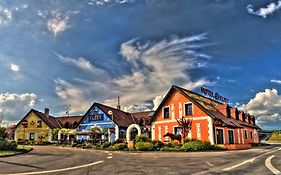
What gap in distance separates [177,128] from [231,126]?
23.4 feet

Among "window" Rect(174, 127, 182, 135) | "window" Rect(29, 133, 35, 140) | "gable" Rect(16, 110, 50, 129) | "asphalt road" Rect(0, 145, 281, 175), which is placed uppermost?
"gable" Rect(16, 110, 50, 129)

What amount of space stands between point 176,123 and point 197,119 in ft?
10.1

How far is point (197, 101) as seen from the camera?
1427 inches

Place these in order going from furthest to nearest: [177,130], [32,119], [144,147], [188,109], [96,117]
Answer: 1. [32,119]
2. [96,117]
3. [177,130]
4. [188,109]
5. [144,147]

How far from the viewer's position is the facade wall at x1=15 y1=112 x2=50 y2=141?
2319 inches

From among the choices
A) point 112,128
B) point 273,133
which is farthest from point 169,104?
point 273,133

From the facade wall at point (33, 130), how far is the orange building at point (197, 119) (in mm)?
29638

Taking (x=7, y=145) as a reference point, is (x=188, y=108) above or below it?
above

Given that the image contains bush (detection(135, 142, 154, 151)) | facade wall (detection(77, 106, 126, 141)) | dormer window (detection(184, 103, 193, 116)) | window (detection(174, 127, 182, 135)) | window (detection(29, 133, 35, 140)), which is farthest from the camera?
window (detection(29, 133, 35, 140))

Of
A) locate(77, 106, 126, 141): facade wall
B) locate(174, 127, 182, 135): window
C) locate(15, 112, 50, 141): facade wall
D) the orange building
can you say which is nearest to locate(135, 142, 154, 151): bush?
the orange building

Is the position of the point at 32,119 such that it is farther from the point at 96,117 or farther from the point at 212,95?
the point at 212,95

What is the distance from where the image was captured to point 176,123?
36.8 meters

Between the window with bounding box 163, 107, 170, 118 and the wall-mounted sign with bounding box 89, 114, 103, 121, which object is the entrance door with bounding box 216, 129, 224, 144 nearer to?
the window with bounding box 163, 107, 170, 118

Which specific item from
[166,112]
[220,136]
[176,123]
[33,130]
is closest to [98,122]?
[166,112]
